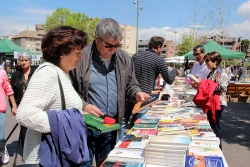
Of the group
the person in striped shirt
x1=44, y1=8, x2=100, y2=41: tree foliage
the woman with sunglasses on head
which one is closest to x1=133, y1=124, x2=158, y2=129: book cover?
the person in striped shirt

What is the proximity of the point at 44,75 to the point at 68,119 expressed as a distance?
0.25 metres

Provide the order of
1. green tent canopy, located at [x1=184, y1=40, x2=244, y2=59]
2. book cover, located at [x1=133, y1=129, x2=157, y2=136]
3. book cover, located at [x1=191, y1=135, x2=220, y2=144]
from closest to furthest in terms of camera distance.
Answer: book cover, located at [x1=191, y1=135, x2=220, y2=144], book cover, located at [x1=133, y1=129, x2=157, y2=136], green tent canopy, located at [x1=184, y1=40, x2=244, y2=59]

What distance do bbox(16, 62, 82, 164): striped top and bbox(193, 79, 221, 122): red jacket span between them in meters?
2.44

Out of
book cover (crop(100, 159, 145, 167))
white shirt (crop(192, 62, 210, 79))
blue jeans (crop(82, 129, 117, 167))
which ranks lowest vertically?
blue jeans (crop(82, 129, 117, 167))

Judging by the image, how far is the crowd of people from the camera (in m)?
1.21

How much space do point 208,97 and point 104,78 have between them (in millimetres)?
1912

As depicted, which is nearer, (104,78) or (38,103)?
(38,103)

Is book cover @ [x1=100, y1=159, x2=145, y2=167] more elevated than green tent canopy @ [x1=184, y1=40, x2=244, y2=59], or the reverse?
green tent canopy @ [x1=184, y1=40, x2=244, y2=59]

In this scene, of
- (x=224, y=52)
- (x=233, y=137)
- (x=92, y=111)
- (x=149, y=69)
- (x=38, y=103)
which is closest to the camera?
(x=38, y=103)

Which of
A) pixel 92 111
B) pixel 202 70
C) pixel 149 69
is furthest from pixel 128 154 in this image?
pixel 202 70

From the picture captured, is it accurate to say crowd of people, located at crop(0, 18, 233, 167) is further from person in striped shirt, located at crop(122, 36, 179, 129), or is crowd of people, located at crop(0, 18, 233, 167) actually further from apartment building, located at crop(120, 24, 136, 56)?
apartment building, located at crop(120, 24, 136, 56)

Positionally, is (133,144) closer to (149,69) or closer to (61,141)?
(61,141)

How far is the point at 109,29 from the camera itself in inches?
70.3

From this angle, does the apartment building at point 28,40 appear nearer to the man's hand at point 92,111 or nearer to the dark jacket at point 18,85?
the dark jacket at point 18,85
